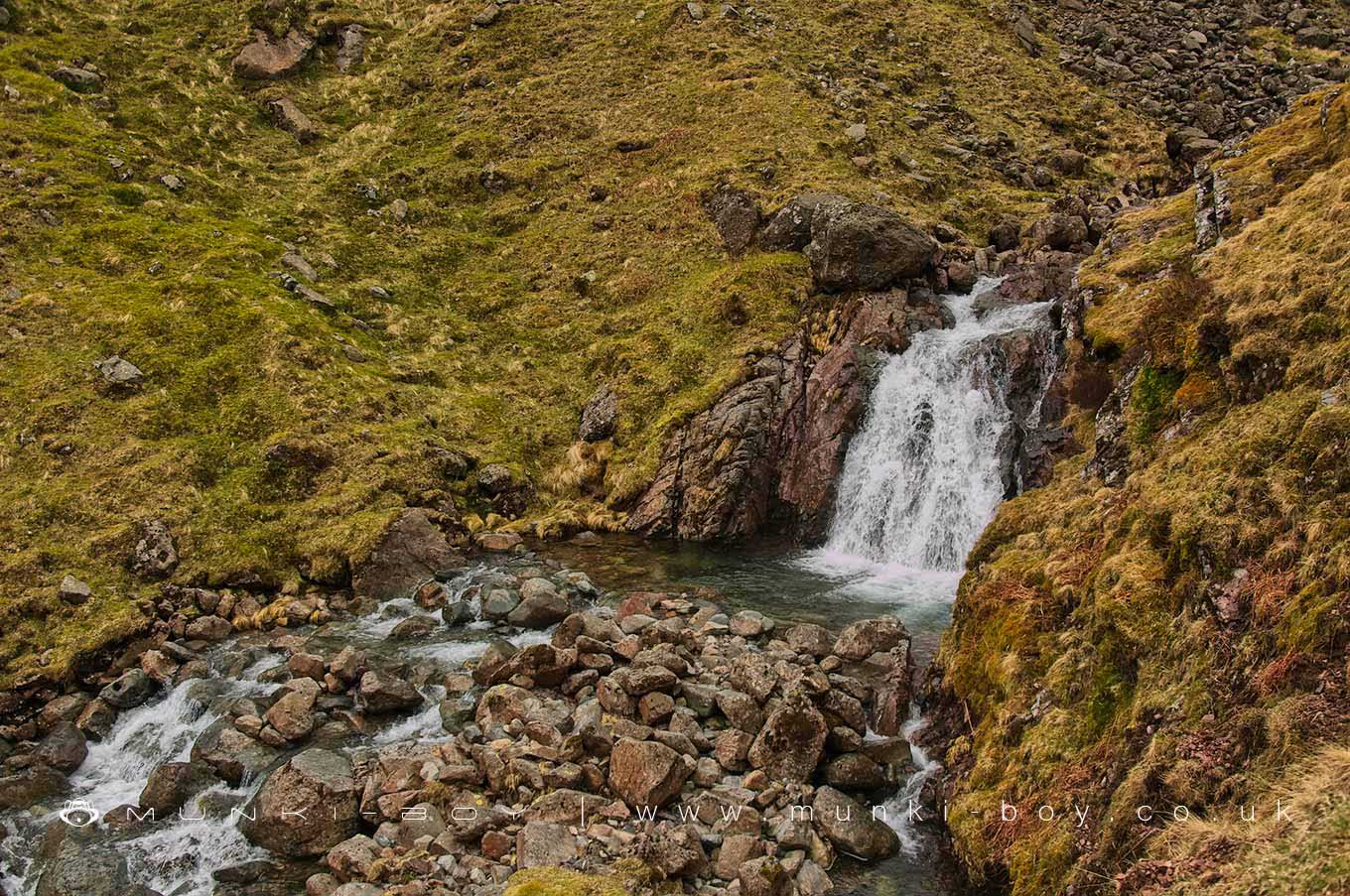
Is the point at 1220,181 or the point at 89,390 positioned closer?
the point at 1220,181

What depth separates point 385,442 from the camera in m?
26.5

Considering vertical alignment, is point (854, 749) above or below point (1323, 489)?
below

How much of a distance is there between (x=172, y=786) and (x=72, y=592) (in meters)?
8.51

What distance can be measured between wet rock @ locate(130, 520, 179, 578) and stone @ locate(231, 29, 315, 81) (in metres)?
39.8

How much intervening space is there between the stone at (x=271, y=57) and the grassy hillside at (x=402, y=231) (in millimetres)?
1128

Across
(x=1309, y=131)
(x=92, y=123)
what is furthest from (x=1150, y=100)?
(x=92, y=123)

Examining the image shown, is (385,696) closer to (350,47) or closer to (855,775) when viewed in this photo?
(855,775)

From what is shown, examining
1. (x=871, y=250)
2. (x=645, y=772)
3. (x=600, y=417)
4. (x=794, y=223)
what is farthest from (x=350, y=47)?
(x=645, y=772)

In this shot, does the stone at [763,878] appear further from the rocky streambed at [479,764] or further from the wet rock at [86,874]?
the wet rock at [86,874]

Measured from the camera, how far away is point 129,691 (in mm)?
16609

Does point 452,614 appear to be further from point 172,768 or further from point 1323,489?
point 1323,489

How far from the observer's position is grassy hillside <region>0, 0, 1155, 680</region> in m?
23.0

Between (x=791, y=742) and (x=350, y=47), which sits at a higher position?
(x=350, y=47)

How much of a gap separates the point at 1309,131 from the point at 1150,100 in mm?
38131
